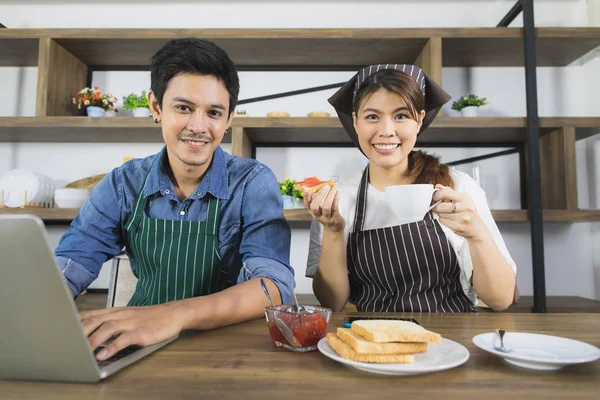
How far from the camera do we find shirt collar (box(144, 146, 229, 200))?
1345mm

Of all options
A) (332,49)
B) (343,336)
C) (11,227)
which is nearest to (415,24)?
(332,49)

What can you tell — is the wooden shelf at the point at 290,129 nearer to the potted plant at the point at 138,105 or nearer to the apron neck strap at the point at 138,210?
the potted plant at the point at 138,105

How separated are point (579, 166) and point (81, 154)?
3.13 metres

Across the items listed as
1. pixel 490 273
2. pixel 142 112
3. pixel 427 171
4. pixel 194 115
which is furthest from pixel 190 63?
pixel 142 112

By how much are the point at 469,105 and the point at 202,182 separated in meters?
1.76

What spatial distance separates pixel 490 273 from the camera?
1233 millimetres

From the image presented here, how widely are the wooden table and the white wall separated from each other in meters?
1.98

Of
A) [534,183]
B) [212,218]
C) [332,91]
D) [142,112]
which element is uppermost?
[332,91]

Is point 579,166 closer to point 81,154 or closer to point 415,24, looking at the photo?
point 415,24

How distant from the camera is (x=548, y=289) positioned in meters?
2.63

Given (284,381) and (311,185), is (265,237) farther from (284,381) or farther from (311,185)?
(284,381)

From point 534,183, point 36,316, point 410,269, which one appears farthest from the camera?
point 534,183

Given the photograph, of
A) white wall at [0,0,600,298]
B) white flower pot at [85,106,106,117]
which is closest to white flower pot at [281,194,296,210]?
white wall at [0,0,600,298]

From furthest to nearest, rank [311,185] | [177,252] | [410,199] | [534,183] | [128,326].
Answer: [534,183]
[177,252]
[311,185]
[410,199]
[128,326]
